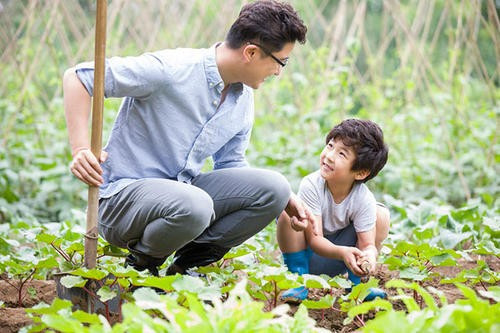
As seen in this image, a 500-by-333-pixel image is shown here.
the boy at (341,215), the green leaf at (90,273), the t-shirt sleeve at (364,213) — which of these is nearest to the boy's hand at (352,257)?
the boy at (341,215)

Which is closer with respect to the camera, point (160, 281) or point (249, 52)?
point (160, 281)

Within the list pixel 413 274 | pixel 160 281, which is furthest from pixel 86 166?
pixel 413 274

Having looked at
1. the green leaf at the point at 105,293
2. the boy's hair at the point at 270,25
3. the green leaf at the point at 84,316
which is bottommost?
the green leaf at the point at 105,293

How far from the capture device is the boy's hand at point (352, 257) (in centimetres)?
220

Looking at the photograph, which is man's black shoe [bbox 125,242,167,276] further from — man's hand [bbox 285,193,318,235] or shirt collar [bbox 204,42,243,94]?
shirt collar [bbox 204,42,243,94]

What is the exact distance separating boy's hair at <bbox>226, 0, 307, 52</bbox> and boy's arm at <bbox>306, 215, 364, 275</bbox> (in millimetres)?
599

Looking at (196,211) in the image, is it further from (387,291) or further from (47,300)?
(387,291)

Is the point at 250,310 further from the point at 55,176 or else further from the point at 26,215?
the point at 55,176

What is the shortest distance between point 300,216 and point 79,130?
0.76m

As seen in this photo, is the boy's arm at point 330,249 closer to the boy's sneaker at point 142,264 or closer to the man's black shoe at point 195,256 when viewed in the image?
the man's black shoe at point 195,256

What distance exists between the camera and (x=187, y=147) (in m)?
2.30

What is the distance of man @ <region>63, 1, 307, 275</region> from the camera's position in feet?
6.94

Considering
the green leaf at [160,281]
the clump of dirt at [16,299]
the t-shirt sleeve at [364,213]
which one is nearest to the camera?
the green leaf at [160,281]

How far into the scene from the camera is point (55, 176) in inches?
169
